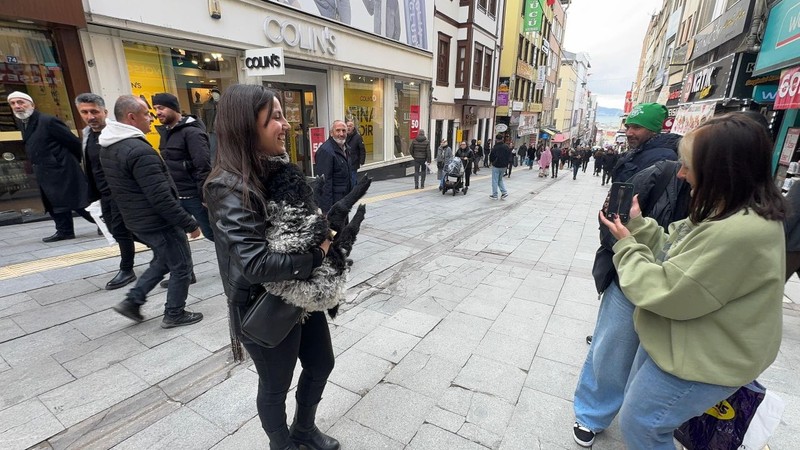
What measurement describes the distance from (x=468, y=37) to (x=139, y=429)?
61.9 feet

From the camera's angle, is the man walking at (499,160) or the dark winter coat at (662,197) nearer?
the dark winter coat at (662,197)

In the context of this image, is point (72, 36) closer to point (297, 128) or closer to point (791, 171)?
point (297, 128)

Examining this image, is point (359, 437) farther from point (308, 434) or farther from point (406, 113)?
point (406, 113)

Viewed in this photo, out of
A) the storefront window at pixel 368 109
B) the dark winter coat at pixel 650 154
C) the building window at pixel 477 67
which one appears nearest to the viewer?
the dark winter coat at pixel 650 154

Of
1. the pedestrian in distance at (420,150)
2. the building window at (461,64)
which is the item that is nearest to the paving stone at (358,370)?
the pedestrian in distance at (420,150)

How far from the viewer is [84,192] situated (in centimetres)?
516

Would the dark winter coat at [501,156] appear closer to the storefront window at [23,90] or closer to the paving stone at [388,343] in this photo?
the paving stone at [388,343]

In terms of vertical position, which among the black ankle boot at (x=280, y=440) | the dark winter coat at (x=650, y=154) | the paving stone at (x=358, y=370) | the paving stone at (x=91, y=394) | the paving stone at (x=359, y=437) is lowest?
the paving stone at (x=358, y=370)

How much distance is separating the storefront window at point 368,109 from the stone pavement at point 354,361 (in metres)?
8.43

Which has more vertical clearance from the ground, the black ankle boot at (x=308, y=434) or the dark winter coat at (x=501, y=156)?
the dark winter coat at (x=501, y=156)

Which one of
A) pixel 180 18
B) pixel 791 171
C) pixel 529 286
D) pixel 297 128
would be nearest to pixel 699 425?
pixel 529 286

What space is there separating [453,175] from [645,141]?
322 inches

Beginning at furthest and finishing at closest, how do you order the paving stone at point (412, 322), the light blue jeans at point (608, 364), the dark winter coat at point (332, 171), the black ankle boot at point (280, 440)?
the dark winter coat at point (332, 171) → the paving stone at point (412, 322) → the light blue jeans at point (608, 364) → the black ankle boot at point (280, 440)

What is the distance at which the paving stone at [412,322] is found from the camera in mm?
3365
